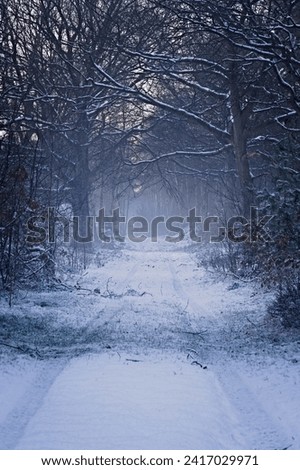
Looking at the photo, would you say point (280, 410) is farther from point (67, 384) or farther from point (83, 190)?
point (83, 190)

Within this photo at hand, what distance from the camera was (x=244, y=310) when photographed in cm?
1220

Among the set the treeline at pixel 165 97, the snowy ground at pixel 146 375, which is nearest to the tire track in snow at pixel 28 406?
the snowy ground at pixel 146 375

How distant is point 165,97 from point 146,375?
16582 mm

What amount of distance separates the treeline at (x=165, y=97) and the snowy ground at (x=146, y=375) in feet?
5.27

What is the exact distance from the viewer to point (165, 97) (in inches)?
860

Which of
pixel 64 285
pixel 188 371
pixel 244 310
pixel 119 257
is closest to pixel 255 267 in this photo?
pixel 244 310

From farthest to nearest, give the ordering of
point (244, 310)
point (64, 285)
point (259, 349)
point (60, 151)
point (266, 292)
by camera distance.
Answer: point (60, 151)
point (64, 285)
point (266, 292)
point (244, 310)
point (259, 349)

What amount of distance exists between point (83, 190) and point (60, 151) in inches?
88.1

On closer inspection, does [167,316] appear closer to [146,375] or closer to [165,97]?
[146,375]

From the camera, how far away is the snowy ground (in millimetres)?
5168

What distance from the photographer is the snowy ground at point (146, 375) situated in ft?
17.0

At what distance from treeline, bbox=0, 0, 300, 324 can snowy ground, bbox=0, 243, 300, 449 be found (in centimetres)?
161

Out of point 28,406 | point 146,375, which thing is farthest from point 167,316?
point 28,406

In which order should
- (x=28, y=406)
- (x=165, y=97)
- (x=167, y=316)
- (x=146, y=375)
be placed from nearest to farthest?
(x=28, y=406), (x=146, y=375), (x=167, y=316), (x=165, y=97)
